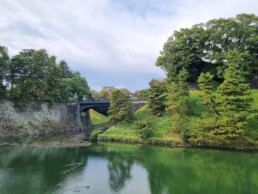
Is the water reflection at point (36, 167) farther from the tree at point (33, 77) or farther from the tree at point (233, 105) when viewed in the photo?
the tree at point (233, 105)

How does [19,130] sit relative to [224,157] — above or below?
above

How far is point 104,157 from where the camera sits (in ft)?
95.9

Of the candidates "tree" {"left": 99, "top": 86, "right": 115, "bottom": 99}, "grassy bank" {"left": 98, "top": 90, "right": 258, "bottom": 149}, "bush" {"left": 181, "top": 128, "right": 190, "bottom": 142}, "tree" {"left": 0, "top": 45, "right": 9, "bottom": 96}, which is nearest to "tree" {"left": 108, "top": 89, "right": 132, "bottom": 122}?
"grassy bank" {"left": 98, "top": 90, "right": 258, "bottom": 149}

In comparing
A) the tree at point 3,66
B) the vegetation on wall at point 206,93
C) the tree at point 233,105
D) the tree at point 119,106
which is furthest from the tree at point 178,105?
the tree at point 3,66

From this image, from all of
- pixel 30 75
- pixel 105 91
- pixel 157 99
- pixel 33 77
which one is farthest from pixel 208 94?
pixel 105 91

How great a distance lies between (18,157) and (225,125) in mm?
23005

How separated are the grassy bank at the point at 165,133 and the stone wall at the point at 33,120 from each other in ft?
45.8

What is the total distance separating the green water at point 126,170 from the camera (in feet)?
61.7

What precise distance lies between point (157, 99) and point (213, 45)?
49.9 feet

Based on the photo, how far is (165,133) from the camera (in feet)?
120

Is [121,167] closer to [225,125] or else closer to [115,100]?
[225,125]

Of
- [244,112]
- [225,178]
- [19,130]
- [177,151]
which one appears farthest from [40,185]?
[19,130]

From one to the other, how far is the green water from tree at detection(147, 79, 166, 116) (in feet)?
28.6

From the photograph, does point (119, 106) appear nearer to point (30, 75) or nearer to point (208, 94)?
point (208, 94)
